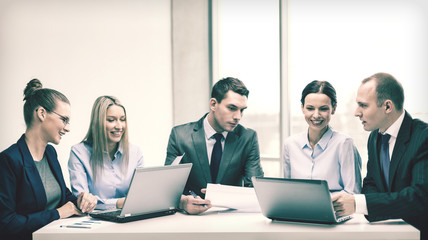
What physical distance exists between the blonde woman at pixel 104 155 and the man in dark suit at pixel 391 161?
159 centimetres

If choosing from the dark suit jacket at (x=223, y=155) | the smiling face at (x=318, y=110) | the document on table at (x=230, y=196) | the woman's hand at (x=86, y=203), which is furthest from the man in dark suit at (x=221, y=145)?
the woman's hand at (x=86, y=203)

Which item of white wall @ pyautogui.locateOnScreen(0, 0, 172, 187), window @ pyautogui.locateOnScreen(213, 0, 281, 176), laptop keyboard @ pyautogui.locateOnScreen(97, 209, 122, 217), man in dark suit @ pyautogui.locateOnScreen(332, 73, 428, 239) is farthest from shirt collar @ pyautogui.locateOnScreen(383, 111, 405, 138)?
white wall @ pyautogui.locateOnScreen(0, 0, 172, 187)

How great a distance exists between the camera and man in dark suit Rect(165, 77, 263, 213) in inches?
126

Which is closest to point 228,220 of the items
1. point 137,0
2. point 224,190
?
point 224,190

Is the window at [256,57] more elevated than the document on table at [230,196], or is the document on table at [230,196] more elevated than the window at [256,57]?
the window at [256,57]

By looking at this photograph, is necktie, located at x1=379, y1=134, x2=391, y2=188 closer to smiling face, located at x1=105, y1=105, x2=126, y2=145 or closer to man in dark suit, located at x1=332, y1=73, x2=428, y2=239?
man in dark suit, located at x1=332, y1=73, x2=428, y2=239

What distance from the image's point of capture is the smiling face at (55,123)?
101 inches

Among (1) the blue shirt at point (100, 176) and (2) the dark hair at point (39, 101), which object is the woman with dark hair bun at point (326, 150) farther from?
(2) the dark hair at point (39, 101)

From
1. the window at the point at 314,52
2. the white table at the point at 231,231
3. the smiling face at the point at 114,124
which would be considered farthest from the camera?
the window at the point at 314,52

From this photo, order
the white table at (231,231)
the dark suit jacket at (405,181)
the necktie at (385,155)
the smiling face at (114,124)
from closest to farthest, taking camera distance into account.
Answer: the white table at (231,231), the dark suit jacket at (405,181), the necktie at (385,155), the smiling face at (114,124)

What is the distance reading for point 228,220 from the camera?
2.37m

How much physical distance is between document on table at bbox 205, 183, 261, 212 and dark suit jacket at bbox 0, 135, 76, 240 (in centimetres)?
87

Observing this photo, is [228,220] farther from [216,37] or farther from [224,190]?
[216,37]

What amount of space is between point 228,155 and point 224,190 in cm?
68
